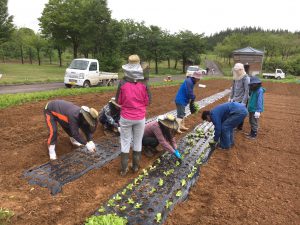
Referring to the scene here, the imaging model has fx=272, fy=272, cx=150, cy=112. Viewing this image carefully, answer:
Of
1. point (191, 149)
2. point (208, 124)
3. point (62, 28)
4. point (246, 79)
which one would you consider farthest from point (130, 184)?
point (62, 28)

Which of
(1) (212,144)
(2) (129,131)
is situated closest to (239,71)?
(1) (212,144)

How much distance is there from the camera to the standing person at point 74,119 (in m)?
4.38

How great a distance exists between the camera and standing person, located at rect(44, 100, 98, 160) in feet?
14.4

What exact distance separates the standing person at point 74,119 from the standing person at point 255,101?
433cm

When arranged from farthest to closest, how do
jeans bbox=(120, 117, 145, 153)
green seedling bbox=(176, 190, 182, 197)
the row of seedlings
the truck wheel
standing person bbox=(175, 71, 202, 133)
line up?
the truck wheel, standing person bbox=(175, 71, 202, 133), jeans bbox=(120, 117, 145, 153), green seedling bbox=(176, 190, 182, 197), the row of seedlings

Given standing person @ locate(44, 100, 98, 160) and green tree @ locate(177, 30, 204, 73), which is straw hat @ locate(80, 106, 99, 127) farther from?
green tree @ locate(177, 30, 204, 73)

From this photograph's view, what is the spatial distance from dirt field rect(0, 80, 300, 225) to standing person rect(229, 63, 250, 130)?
1.07m

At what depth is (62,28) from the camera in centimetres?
3142

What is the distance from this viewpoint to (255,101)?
698cm

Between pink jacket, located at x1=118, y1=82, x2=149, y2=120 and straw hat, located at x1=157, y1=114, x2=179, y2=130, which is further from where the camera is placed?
straw hat, located at x1=157, y1=114, x2=179, y2=130

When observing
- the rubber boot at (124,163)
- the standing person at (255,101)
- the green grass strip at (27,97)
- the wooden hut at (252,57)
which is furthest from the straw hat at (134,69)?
the wooden hut at (252,57)

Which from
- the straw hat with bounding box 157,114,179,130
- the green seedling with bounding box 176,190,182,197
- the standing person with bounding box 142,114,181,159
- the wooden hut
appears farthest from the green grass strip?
the wooden hut

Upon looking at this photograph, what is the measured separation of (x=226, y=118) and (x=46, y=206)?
4.18 meters

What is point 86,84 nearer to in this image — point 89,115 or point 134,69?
point 89,115
